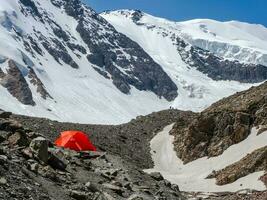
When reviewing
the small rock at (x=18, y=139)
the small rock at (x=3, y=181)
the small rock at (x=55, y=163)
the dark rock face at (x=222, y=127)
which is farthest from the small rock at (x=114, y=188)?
A: the dark rock face at (x=222, y=127)

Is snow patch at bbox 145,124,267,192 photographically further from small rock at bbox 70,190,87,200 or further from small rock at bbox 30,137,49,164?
small rock at bbox 70,190,87,200

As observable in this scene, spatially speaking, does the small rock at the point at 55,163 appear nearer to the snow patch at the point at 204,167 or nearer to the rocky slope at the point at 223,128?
the snow patch at the point at 204,167

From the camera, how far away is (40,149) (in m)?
21.4

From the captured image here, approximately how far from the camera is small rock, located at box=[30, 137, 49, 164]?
2138 cm

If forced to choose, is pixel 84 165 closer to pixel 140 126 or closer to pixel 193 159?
pixel 193 159

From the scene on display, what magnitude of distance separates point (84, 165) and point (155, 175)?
19.5 ft

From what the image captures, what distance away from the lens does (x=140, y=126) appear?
229 ft

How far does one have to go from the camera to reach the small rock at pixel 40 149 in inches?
842

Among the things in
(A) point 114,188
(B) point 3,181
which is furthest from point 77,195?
(A) point 114,188

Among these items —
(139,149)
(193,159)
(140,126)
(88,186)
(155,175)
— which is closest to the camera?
(88,186)

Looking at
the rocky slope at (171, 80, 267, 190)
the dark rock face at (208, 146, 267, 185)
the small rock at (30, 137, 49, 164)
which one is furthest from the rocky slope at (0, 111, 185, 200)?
the rocky slope at (171, 80, 267, 190)

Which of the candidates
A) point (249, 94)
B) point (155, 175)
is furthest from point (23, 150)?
point (249, 94)

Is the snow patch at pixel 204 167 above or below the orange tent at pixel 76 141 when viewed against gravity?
above

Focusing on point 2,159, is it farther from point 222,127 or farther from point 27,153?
point 222,127
